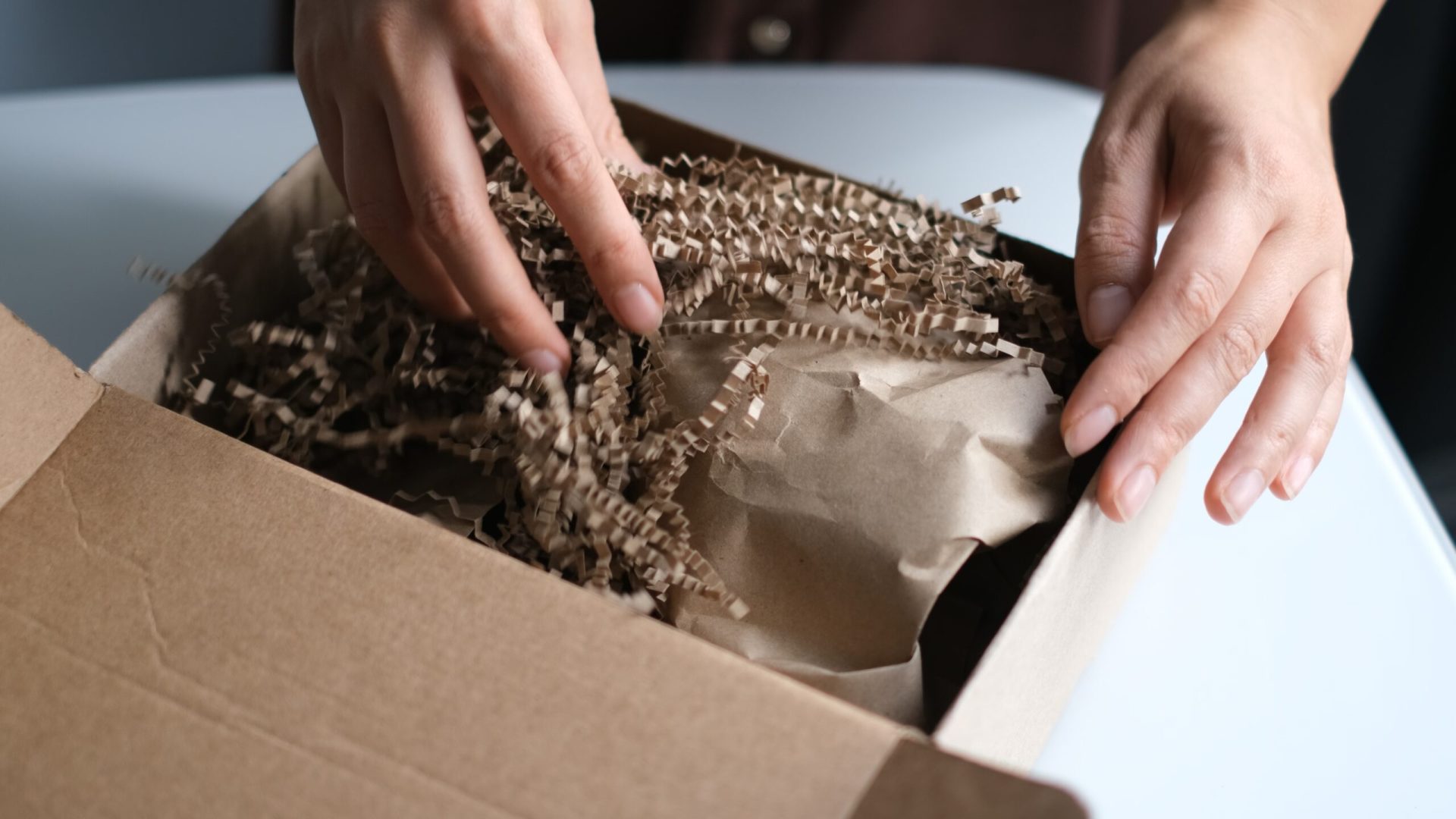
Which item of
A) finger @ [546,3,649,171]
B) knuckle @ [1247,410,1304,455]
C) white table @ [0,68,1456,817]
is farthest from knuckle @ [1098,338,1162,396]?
finger @ [546,3,649,171]

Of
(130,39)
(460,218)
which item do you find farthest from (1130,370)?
(130,39)

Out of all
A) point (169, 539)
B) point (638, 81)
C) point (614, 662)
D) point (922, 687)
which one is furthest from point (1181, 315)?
point (638, 81)

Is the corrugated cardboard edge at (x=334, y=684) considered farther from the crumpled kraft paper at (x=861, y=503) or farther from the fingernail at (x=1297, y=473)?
the fingernail at (x=1297, y=473)

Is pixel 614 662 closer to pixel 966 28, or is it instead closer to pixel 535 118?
pixel 535 118

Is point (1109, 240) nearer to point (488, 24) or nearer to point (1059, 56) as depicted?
point (488, 24)

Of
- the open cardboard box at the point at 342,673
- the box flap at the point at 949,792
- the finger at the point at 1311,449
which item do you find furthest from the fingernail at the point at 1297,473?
the box flap at the point at 949,792

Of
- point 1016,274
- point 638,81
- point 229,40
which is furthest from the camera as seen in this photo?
point 229,40

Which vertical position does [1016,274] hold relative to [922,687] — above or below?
A: above
